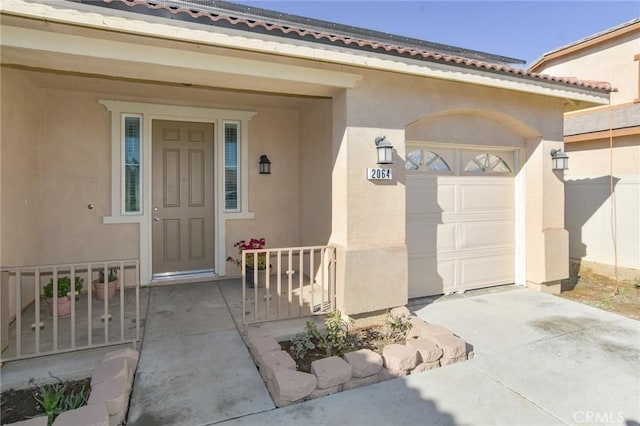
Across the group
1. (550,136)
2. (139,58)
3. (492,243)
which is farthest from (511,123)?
(139,58)

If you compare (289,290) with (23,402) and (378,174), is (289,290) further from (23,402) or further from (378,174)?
(23,402)

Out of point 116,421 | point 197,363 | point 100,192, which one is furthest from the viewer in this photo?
point 100,192

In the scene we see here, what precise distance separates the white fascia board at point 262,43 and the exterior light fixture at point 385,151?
0.77 meters

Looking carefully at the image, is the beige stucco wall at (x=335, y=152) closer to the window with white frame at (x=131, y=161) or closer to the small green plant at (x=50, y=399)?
the window with white frame at (x=131, y=161)

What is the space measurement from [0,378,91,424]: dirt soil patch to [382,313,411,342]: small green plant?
2803 millimetres

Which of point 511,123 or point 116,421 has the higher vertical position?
point 511,123

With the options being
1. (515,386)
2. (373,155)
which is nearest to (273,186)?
(373,155)

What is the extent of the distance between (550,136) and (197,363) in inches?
235

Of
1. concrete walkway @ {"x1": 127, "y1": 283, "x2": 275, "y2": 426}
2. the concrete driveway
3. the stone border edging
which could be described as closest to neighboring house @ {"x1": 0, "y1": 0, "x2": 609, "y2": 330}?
the concrete driveway

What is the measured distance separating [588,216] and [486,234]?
10.4 ft

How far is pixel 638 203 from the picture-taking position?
6.36 metres

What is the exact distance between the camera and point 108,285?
4.93 m

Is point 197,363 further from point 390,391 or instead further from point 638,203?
point 638,203

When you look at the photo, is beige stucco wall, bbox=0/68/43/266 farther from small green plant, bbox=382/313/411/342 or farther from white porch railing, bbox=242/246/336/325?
A: small green plant, bbox=382/313/411/342
